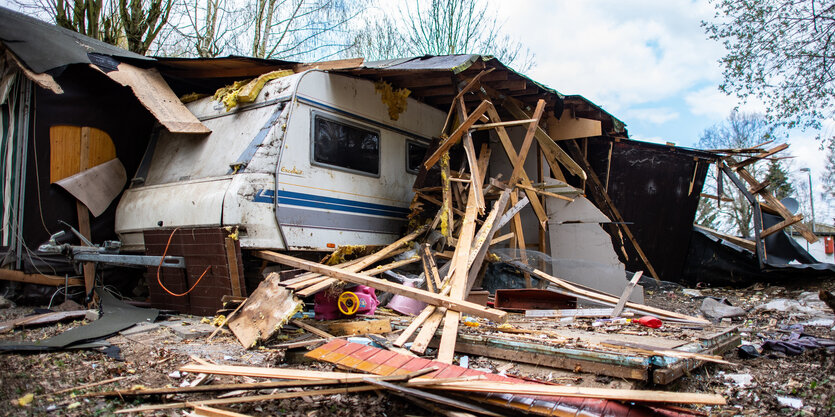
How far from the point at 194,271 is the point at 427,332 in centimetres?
291

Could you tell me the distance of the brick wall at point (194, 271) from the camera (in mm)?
5266

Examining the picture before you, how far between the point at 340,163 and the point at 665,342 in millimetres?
4193

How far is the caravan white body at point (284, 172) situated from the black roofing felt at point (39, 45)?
1303 mm

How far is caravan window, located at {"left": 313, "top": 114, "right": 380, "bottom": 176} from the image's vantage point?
6215mm

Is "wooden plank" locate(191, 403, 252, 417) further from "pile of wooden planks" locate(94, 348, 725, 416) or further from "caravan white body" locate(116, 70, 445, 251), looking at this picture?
"caravan white body" locate(116, 70, 445, 251)

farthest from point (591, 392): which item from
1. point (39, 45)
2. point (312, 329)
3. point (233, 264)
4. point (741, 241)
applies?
point (741, 241)

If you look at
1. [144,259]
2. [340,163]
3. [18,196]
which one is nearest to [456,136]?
[340,163]

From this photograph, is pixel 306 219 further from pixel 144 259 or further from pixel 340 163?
pixel 144 259

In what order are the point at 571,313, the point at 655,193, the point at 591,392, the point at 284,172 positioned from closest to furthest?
the point at 591,392 → the point at 571,313 → the point at 284,172 → the point at 655,193

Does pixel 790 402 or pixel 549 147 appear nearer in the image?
pixel 790 402

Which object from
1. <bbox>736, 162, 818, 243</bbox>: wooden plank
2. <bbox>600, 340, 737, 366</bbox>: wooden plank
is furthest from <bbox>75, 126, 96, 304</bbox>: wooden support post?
<bbox>736, 162, 818, 243</bbox>: wooden plank

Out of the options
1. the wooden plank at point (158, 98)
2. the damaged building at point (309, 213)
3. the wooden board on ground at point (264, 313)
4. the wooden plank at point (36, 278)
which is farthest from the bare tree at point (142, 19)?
the wooden board on ground at point (264, 313)

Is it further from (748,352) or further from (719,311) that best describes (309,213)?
(719,311)

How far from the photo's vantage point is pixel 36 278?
5.95 metres
